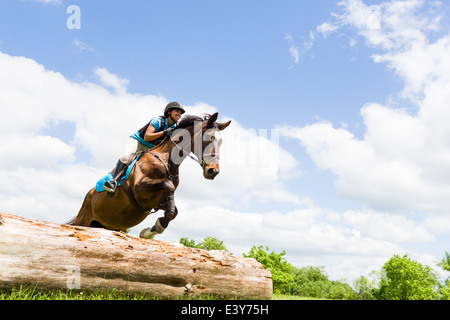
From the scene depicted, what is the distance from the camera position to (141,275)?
447cm

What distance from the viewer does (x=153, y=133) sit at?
261 inches

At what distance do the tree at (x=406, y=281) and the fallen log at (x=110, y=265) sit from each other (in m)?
28.4

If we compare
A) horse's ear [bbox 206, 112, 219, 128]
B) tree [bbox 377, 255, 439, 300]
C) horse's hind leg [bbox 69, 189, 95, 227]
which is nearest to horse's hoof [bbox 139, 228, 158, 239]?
horse's hind leg [bbox 69, 189, 95, 227]

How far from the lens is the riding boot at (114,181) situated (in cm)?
653

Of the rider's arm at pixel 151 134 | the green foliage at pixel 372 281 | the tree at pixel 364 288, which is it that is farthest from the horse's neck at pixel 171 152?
the tree at pixel 364 288

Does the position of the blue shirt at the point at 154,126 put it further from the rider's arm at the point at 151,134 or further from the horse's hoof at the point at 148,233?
the horse's hoof at the point at 148,233

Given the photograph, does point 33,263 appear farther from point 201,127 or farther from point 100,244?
point 201,127

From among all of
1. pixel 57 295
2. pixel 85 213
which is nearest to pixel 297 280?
pixel 85 213

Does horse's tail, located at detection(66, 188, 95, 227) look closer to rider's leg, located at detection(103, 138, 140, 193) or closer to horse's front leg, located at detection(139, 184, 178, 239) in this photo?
rider's leg, located at detection(103, 138, 140, 193)

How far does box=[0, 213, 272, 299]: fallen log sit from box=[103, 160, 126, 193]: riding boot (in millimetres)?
1675

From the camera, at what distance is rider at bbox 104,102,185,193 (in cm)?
658
